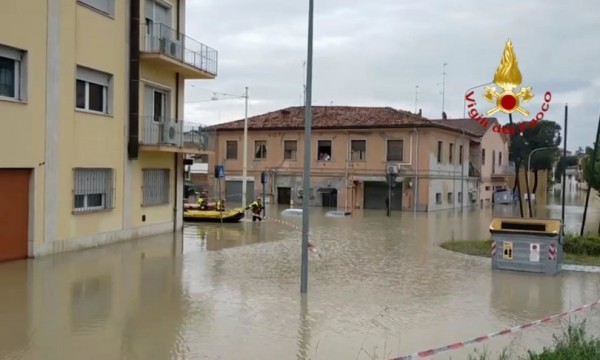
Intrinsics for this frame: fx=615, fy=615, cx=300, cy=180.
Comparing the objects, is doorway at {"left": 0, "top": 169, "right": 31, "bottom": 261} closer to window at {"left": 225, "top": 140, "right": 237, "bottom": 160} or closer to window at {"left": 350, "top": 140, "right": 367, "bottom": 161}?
window at {"left": 350, "top": 140, "right": 367, "bottom": 161}

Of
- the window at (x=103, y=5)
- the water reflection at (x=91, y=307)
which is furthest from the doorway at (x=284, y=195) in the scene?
the water reflection at (x=91, y=307)

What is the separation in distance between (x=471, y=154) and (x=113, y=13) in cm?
3997

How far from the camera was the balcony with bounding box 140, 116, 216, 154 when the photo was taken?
64.2 feet

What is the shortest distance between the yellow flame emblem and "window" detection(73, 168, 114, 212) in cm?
1116

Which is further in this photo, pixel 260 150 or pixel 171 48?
pixel 260 150

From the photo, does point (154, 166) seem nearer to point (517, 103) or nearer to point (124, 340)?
point (517, 103)

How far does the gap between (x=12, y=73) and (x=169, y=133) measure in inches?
258

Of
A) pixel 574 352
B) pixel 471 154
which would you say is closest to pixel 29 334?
pixel 574 352

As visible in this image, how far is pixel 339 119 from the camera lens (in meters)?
43.5

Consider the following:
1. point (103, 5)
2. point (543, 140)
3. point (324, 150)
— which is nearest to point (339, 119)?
point (324, 150)

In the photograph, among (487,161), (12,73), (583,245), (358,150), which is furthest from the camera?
(487,161)

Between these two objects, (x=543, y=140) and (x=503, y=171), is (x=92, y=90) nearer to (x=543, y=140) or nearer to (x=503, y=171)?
(x=503, y=171)

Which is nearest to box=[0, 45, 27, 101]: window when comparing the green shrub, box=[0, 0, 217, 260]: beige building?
box=[0, 0, 217, 260]: beige building

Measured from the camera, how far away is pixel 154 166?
20859 mm
